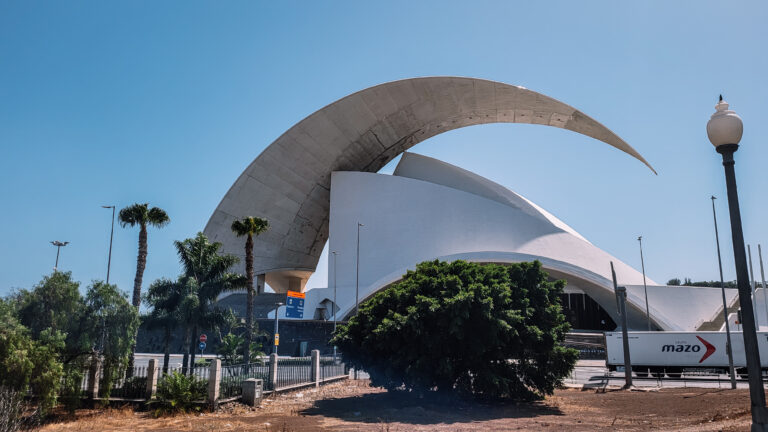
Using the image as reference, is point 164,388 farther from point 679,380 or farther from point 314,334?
point 314,334

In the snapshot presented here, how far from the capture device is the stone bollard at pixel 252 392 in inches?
615

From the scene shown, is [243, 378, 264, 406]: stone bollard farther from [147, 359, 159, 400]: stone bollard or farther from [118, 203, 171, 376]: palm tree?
[118, 203, 171, 376]: palm tree

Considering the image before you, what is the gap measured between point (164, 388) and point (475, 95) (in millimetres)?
31368

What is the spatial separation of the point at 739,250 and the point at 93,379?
53.5ft

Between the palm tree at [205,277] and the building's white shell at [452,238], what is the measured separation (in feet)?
50.2

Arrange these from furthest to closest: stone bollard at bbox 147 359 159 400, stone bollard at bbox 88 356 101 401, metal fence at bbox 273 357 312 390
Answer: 1. metal fence at bbox 273 357 312 390
2. stone bollard at bbox 88 356 101 401
3. stone bollard at bbox 147 359 159 400

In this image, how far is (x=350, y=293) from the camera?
138 ft

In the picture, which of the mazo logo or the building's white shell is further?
the building's white shell

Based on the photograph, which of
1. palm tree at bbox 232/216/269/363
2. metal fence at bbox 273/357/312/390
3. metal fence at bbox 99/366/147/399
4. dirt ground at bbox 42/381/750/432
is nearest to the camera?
dirt ground at bbox 42/381/750/432

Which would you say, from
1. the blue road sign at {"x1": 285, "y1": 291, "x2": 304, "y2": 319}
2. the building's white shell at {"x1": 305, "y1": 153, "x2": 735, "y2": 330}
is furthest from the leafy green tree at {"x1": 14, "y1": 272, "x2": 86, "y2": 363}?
the building's white shell at {"x1": 305, "y1": 153, "x2": 735, "y2": 330}

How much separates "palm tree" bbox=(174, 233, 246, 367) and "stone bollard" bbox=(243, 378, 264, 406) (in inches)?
380

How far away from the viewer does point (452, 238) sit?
41.2m

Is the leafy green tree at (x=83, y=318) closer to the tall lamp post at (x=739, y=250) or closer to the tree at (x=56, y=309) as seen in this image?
the tree at (x=56, y=309)

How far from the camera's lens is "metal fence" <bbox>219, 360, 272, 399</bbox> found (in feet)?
51.5
